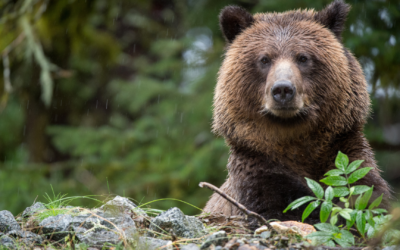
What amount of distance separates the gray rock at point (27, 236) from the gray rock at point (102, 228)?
9.0 inches

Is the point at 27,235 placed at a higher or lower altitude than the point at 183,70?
lower

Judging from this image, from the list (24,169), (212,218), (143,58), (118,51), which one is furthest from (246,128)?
(143,58)

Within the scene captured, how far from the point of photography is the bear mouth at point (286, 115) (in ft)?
13.3

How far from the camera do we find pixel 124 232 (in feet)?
9.20

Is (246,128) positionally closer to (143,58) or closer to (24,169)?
(24,169)

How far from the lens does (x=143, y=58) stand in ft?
43.7

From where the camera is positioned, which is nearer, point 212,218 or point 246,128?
point 212,218

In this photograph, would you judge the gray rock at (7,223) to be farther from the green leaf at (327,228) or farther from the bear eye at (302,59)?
the bear eye at (302,59)

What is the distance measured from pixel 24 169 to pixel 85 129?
1.86 m

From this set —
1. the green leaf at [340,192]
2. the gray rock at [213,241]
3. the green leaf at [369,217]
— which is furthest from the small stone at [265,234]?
the green leaf at [369,217]

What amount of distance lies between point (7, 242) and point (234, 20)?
3436 mm

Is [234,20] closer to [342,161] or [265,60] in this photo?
[265,60]

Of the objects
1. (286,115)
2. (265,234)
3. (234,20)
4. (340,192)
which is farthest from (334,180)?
(234,20)

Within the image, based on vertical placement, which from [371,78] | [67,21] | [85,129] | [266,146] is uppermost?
[67,21]
